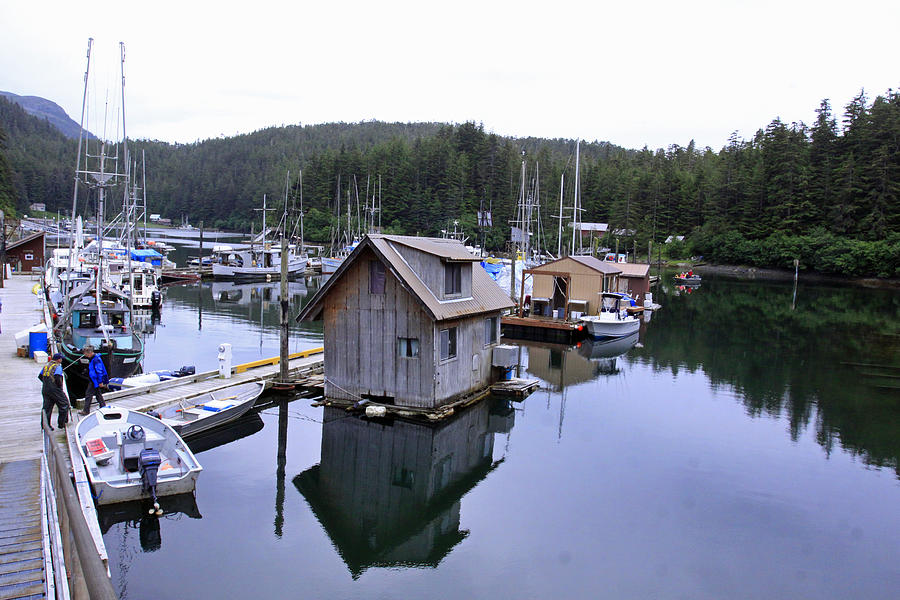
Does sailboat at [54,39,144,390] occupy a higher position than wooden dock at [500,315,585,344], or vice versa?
sailboat at [54,39,144,390]

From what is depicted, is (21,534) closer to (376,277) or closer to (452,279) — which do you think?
(376,277)

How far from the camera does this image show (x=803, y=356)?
36.7 meters

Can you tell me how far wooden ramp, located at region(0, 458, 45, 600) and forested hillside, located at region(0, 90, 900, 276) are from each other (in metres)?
82.9

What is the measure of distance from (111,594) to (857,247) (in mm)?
95930

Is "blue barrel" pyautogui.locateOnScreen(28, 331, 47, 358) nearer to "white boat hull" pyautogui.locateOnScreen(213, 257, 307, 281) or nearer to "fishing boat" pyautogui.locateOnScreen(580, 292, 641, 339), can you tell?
"fishing boat" pyautogui.locateOnScreen(580, 292, 641, 339)

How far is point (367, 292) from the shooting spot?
21250 millimetres

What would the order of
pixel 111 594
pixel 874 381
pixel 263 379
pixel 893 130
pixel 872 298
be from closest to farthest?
1. pixel 111 594
2. pixel 263 379
3. pixel 874 381
4. pixel 872 298
5. pixel 893 130

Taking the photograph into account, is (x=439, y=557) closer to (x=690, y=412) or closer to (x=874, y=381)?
(x=690, y=412)

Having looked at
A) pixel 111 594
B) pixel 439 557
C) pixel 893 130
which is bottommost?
pixel 439 557

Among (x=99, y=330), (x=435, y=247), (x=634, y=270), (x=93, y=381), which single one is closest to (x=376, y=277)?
(x=435, y=247)

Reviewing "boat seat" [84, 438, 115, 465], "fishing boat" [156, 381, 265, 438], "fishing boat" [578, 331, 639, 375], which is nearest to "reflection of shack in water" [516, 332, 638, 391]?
"fishing boat" [578, 331, 639, 375]

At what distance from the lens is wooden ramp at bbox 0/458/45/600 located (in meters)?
7.41

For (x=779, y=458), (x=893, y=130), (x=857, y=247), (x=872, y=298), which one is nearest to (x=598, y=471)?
(x=779, y=458)

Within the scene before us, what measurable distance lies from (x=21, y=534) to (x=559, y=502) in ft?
37.3
